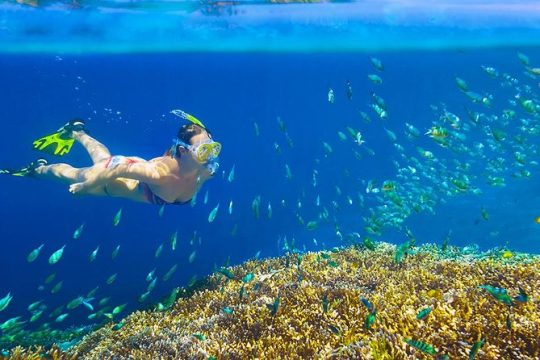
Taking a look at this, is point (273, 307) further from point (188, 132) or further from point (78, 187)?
point (78, 187)

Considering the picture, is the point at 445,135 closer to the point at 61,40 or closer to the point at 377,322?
the point at 377,322

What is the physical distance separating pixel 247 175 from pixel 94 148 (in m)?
34.7

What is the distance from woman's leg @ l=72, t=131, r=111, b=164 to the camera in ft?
31.5

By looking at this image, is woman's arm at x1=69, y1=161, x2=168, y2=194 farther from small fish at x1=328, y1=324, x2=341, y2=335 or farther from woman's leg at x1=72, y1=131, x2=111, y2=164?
small fish at x1=328, y1=324, x2=341, y2=335

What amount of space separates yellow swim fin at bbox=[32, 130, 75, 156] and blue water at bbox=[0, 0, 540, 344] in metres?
14.3

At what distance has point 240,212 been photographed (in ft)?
123

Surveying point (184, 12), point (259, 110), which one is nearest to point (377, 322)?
point (184, 12)

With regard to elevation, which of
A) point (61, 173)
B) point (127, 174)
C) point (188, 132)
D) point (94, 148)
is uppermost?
point (188, 132)

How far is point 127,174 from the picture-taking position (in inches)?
323

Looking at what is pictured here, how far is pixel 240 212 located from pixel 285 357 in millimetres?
32788

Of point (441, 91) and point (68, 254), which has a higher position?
point (441, 91)

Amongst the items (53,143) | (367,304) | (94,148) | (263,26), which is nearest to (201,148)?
(94,148)

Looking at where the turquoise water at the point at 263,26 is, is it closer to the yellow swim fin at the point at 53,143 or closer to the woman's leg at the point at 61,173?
the yellow swim fin at the point at 53,143

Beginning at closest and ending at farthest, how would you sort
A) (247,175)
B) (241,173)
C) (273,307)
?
(273,307) < (247,175) < (241,173)
